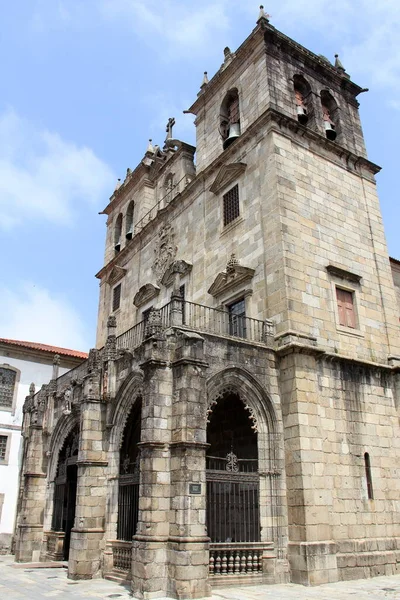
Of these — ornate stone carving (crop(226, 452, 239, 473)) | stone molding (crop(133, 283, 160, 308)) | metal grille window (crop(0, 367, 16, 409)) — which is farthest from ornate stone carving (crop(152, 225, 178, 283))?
ornate stone carving (crop(226, 452, 239, 473))

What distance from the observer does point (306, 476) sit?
43.9 feet

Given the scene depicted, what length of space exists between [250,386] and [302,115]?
1046 centimetres

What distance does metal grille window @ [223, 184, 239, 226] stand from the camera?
18531 millimetres

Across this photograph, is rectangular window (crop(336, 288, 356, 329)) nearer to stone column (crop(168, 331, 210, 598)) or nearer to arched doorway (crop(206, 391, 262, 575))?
arched doorway (crop(206, 391, 262, 575))

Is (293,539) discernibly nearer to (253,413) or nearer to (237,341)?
(253,413)

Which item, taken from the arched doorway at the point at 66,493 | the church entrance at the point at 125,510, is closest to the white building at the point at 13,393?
the arched doorway at the point at 66,493

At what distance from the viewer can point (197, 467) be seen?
12.1m

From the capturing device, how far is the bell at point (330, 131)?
65.3 feet

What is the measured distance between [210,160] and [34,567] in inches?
593

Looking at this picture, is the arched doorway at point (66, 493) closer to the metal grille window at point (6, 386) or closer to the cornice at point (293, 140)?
the metal grille window at point (6, 386)

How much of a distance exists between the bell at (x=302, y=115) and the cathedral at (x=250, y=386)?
2.3 inches

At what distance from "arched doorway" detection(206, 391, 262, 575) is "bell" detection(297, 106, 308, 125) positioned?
401 inches

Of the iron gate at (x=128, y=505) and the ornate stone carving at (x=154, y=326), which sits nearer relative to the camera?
the ornate stone carving at (x=154, y=326)

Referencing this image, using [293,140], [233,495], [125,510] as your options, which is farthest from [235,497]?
[293,140]
